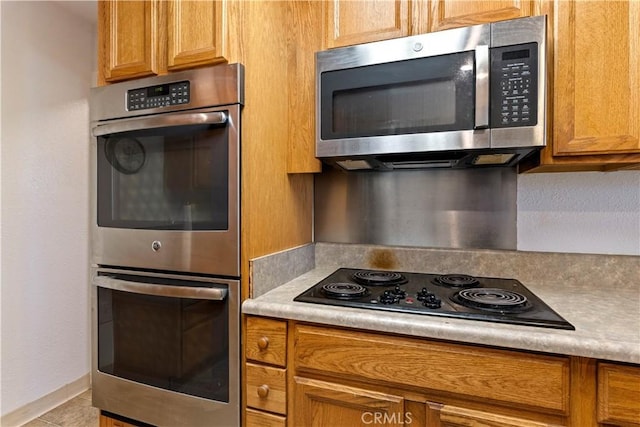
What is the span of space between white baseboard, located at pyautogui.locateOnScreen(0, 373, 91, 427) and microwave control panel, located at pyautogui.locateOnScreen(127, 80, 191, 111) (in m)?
1.91

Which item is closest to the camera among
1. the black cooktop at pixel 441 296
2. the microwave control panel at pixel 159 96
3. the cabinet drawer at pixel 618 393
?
the cabinet drawer at pixel 618 393

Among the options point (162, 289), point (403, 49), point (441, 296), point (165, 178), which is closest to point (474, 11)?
point (403, 49)

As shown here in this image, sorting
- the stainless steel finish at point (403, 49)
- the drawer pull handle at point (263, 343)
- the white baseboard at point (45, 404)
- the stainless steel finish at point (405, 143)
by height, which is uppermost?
the stainless steel finish at point (403, 49)

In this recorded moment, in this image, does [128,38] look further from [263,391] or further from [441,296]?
[441,296]

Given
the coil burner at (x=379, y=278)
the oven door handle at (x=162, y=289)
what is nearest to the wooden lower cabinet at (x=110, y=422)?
the oven door handle at (x=162, y=289)

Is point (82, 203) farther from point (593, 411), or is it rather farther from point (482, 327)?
point (593, 411)

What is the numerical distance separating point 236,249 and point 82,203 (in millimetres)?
1821

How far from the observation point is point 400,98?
1.26 m

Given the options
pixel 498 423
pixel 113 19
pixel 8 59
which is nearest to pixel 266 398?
pixel 498 423

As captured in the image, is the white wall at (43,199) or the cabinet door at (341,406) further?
the white wall at (43,199)

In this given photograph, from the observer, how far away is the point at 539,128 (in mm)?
1104

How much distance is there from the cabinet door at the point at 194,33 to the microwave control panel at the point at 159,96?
0.25 feet

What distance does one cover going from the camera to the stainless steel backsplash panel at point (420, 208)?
1.52 metres

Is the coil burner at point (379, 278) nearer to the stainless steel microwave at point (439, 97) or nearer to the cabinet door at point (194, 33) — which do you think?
the stainless steel microwave at point (439, 97)
